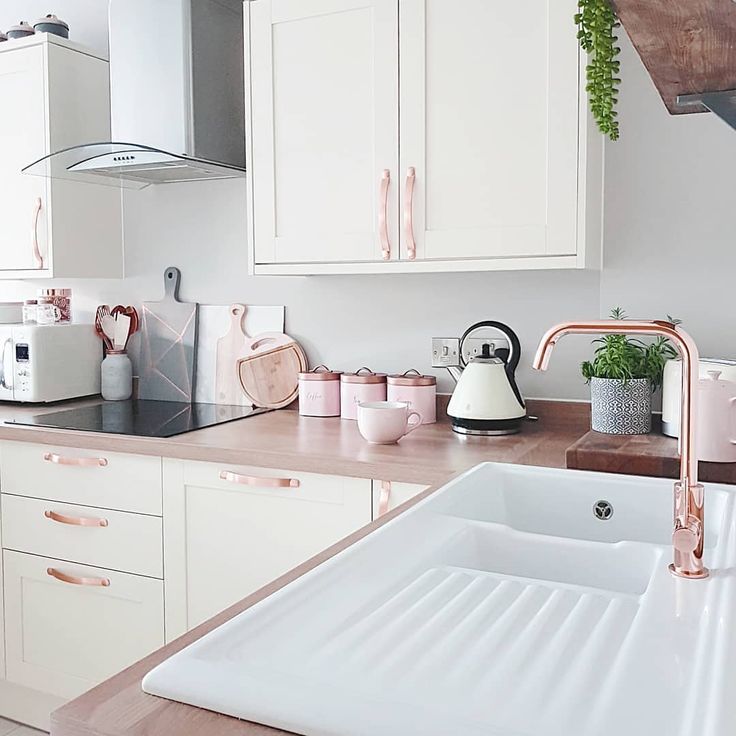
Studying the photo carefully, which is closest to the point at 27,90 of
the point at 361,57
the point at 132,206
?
the point at 132,206

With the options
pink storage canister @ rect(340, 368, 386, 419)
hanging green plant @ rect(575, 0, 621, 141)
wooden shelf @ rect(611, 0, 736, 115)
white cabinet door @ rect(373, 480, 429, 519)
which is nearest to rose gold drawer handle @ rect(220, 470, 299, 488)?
white cabinet door @ rect(373, 480, 429, 519)

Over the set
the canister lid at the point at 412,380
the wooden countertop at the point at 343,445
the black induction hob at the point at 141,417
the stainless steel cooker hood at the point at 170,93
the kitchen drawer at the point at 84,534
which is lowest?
the kitchen drawer at the point at 84,534

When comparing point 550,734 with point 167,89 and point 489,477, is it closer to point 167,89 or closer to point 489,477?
point 489,477

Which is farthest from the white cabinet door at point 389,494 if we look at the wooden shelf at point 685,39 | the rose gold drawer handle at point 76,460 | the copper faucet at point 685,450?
the wooden shelf at point 685,39

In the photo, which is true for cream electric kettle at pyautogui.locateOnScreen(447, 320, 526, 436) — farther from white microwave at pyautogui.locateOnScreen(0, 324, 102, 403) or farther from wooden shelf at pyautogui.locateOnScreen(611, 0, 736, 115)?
white microwave at pyautogui.locateOnScreen(0, 324, 102, 403)

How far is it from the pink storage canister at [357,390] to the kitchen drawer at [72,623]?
0.73m

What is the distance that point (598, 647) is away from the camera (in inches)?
33.6

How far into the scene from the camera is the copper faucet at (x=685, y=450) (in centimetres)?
106

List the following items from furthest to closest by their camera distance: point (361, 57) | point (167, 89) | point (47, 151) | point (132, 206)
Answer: point (132, 206) < point (47, 151) < point (167, 89) < point (361, 57)

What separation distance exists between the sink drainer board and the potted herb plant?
0.69 m

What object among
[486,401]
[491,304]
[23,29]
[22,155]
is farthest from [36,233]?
[486,401]

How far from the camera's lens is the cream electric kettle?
2303 mm

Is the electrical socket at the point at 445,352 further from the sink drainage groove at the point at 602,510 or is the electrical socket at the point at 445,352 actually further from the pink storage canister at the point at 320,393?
the sink drainage groove at the point at 602,510

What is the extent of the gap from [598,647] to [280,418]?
1.88 m
